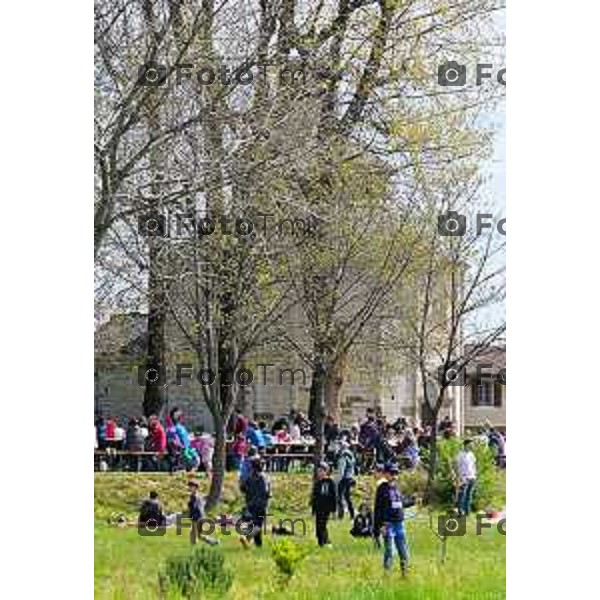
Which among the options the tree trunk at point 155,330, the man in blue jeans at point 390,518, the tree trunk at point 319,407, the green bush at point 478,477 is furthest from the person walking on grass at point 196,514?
the green bush at point 478,477

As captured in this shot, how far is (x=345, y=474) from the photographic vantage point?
627 cm

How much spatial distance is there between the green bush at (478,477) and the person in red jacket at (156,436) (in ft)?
2.88

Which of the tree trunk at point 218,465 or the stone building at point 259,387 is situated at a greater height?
the stone building at point 259,387

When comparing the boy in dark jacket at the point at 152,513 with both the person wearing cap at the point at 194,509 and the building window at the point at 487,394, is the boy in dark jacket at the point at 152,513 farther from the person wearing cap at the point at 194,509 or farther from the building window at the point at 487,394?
the building window at the point at 487,394

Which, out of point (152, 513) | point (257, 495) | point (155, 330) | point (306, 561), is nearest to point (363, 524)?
point (306, 561)

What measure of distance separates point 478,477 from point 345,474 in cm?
42

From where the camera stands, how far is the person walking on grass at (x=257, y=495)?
624 centimetres

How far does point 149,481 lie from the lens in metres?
6.26

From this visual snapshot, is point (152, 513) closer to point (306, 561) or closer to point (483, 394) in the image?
point (306, 561)

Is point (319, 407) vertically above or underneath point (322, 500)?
above
